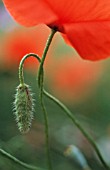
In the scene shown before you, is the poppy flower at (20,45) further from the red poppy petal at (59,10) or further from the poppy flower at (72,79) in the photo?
the red poppy petal at (59,10)

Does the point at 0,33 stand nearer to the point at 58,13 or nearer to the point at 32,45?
the point at 32,45

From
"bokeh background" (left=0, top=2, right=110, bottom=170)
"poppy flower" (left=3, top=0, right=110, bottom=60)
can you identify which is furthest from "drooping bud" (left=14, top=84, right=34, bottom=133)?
"bokeh background" (left=0, top=2, right=110, bottom=170)

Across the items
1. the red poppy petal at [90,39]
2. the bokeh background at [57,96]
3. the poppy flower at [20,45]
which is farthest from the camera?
the poppy flower at [20,45]

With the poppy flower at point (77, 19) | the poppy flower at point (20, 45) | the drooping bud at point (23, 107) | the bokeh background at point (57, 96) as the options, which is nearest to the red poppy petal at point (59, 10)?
the poppy flower at point (77, 19)

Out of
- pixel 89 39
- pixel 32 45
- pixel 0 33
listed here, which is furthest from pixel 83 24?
pixel 0 33

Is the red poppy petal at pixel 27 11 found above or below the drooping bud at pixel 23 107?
above

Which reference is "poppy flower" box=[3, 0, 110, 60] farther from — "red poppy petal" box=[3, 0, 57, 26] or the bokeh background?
the bokeh background

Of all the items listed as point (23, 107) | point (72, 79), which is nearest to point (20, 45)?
point (72, 79)
